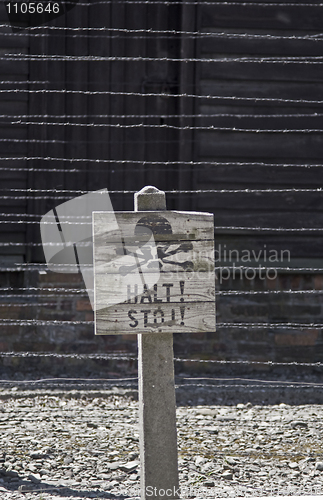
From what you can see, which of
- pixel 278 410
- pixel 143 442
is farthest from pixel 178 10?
pixel 143 442

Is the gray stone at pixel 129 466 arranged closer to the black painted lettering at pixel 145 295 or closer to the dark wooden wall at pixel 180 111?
the black painted lettering at pixel 145 295

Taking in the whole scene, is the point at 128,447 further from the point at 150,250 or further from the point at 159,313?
the point at 150,250

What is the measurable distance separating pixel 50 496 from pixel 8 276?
219 cm

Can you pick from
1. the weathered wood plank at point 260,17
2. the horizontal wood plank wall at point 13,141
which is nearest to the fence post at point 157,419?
the horizontal wood plank wall at point 13,141

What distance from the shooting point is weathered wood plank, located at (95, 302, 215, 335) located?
5.74 ft

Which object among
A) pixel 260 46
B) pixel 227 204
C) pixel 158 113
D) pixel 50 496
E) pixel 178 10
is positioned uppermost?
pixel 178 10

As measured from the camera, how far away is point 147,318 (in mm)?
1757

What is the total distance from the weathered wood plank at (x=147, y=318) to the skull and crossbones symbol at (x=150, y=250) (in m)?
0.13

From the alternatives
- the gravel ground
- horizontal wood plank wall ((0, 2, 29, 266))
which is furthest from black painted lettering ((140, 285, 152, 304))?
horizontal wood plank wall ((0, 2, 29, 266))

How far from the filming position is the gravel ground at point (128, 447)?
7.52 ft

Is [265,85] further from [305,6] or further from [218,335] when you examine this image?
[218,335]

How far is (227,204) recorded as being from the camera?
4.12 meters

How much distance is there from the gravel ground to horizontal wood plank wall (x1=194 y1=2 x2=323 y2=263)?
143cm

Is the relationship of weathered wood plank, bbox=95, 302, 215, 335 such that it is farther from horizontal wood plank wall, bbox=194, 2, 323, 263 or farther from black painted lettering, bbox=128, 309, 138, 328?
horizontal wood plank wall, bbox=194, 2, 323, 263
